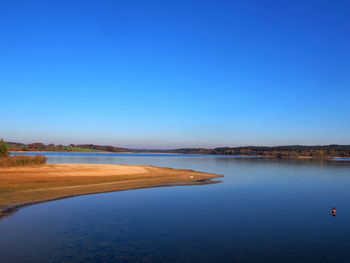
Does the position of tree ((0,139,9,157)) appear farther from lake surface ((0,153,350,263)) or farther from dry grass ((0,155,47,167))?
lake surface ((0,153,350,263))

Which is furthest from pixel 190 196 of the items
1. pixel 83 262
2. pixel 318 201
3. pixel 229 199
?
pixel 83 262

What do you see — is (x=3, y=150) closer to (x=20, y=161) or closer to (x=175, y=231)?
(x=20, y=161)

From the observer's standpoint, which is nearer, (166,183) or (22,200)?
(22,200)

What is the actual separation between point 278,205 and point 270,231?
8.71m

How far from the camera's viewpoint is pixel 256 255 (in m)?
12.6

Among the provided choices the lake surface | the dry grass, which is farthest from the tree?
the lake surface

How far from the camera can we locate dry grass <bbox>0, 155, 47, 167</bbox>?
1729 inches

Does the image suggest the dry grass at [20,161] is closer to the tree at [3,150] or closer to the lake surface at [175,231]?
the tree at [3,150]

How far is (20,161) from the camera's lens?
151ft

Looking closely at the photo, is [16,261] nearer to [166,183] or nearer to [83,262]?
[83,262]

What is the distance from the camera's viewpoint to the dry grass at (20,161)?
144 ft

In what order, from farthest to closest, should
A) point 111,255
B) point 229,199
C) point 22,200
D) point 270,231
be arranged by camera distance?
point 229,199 → point 22,200 → point 270,231 → point 111,255

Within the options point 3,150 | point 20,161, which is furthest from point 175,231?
point 3,150

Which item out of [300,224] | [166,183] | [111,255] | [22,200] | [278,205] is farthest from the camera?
[166,183]
